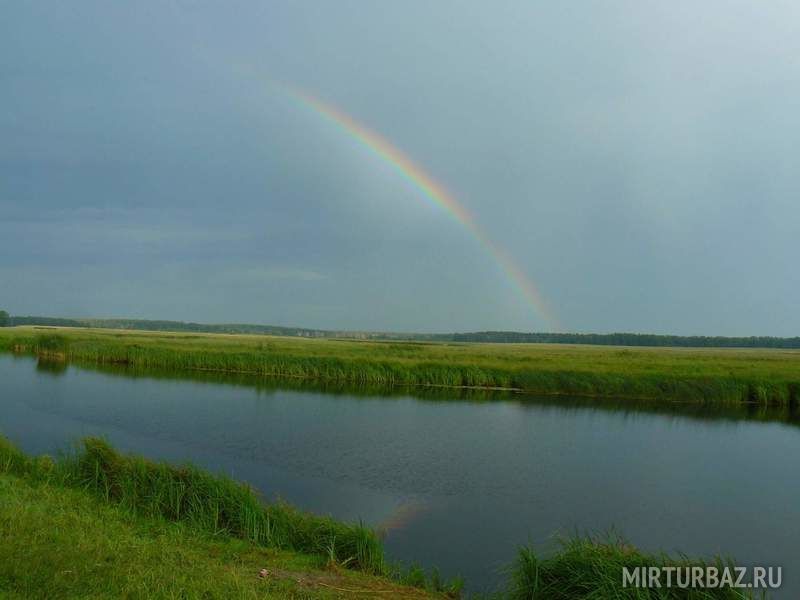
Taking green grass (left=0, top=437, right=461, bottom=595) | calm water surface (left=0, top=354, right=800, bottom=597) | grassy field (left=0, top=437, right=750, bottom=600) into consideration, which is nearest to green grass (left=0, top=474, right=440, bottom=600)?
grassy field (left=0, top=437, right=750, bottom=600)

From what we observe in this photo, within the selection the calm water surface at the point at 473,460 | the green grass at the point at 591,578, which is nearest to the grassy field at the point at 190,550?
the green grass at the point at 591,578

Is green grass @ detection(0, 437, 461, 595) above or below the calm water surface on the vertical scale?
above

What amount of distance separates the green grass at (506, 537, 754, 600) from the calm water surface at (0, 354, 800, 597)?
5.14ft

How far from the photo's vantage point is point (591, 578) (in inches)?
217

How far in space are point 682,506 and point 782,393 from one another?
2161cm

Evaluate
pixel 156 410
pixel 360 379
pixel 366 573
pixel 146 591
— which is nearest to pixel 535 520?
pixel 366 573

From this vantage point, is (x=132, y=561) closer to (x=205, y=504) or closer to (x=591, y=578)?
(x=205, y=504)

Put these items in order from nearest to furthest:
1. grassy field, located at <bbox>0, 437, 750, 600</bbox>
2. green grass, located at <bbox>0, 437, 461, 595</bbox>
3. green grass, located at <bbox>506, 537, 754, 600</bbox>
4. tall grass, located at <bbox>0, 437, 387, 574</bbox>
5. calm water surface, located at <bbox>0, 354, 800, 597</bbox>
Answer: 1. grassy field, located at <bbox>0, 437, 750, 600</bbox>
2. green grass, located at <bbox>506, 537, 754, 600</bbox>
3. green grass, located at <bbox>0, 437, 461, 595</bbox>
4. tall grass, located at <bbox>0, 437, 387, 574</bbox>
5. calm water surface, located at <bbox>0, 354, 800, 597</bbox>

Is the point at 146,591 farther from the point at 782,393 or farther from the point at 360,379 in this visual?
the point at 782,393

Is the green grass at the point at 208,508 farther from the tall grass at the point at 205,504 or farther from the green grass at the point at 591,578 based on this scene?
the green grass at the point at 591,578

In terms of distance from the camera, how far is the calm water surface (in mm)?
9711

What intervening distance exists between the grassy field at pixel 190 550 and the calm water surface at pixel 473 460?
173 cm

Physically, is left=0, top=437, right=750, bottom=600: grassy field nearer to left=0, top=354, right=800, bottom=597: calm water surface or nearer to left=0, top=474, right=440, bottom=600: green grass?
left=0, top=474, right=440, bottom=600: green grass

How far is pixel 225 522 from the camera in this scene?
7.44 metres
